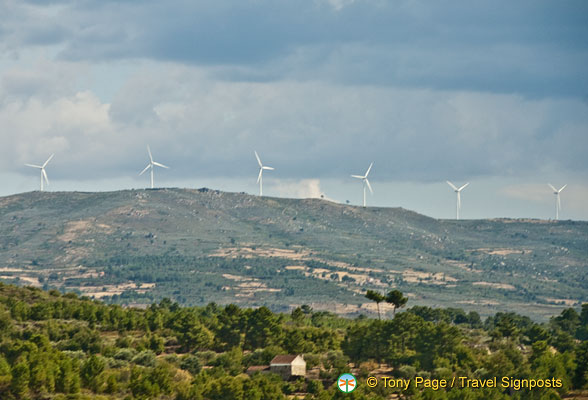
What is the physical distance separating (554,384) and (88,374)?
66.0 m

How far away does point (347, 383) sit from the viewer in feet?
585

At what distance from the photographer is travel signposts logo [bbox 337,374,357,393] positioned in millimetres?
171850

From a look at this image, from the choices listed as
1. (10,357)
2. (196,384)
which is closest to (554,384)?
(196,384)

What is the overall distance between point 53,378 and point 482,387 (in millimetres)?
60602

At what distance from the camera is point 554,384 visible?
180 meters

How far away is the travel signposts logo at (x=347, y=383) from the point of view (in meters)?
172

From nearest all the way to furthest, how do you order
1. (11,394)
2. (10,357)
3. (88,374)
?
(11,394)
(88,374)
(10,357)

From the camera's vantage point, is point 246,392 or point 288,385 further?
point 288,385

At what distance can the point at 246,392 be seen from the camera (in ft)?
552

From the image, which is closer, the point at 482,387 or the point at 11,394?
the point at 11,394

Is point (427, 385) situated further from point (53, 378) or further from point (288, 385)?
point (53, 378)

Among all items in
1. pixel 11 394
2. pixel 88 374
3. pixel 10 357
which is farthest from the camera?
pixel 10 357

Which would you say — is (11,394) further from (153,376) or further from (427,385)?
(427,385)

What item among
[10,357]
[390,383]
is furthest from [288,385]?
[10,357]
